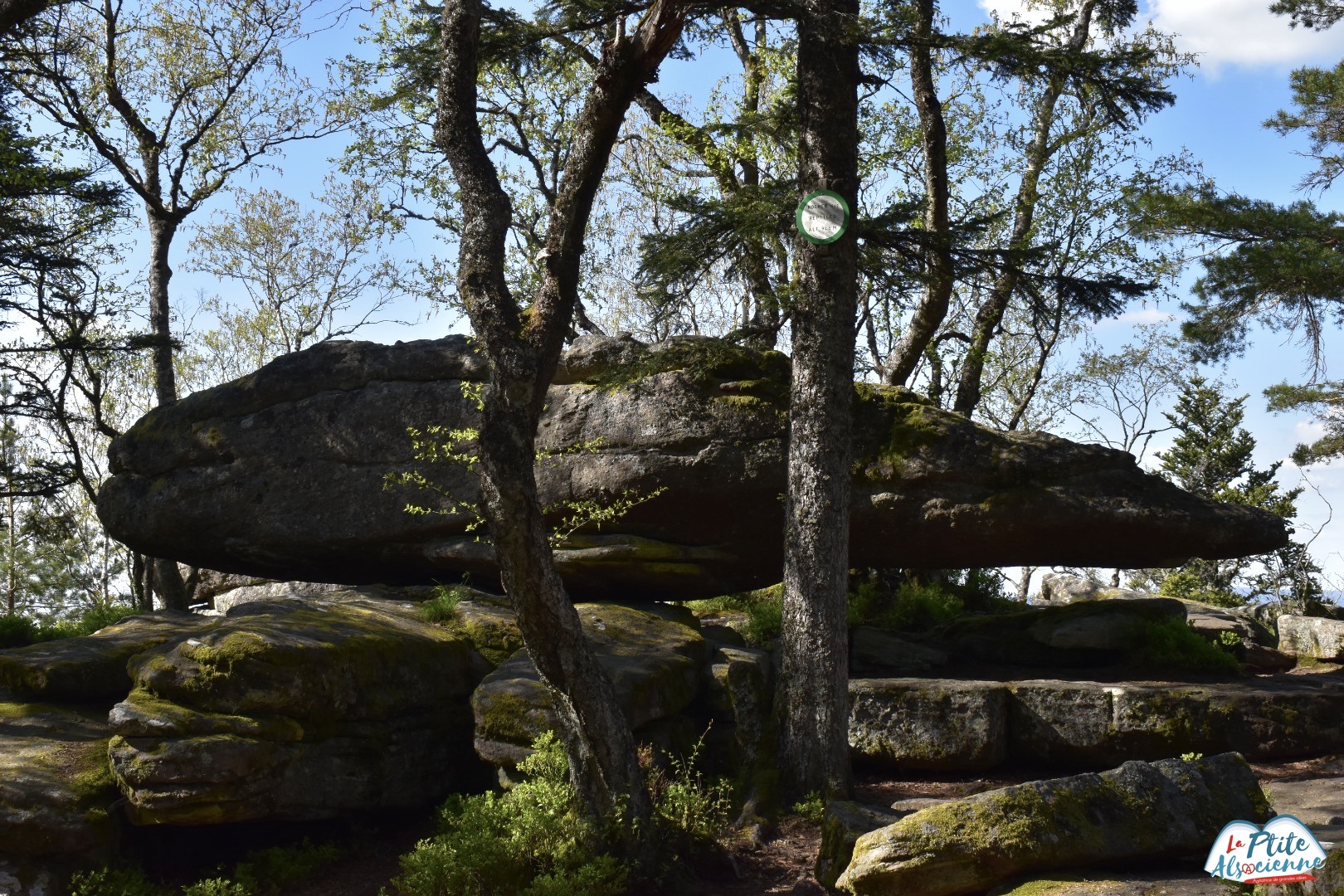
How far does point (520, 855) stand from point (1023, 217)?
14497 millimetres

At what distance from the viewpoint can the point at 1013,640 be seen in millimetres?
13695

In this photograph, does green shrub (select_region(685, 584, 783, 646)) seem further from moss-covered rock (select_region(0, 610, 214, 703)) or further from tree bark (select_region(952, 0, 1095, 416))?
moss-covered rock (select_region(0, 610, 214, 703))

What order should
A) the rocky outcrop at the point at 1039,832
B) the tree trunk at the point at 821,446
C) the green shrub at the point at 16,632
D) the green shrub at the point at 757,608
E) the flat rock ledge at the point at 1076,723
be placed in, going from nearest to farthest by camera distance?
the rocky outcrop at the point at 1039,832, the tree trunk at the point at 821,446, the flat rock ledge at the point at 1076,723, the green shrub at the point at 16,632, the green shrub at the point at 757,608

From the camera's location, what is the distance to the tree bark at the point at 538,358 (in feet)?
25.2

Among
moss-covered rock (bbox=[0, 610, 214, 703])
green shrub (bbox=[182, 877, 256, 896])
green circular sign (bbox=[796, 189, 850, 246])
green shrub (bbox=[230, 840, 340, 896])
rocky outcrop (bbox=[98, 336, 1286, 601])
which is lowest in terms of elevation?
green shrub (bbox=[230, 840, 340, 896])

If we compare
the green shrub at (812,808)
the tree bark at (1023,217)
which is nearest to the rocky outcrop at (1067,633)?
the tree bark at (1023,217)

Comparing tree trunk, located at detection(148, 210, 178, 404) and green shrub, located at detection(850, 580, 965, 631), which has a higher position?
tree trunk, located at detection(148, 210, 178, 404)

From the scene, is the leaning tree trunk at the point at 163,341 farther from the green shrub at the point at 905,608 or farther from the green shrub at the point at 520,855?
the green shrub at the point at 905,608

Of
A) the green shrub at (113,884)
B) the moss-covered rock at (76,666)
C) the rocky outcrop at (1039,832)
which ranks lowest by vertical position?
the green shrub at (113,884)

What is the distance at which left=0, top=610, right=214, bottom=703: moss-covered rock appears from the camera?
9.42m

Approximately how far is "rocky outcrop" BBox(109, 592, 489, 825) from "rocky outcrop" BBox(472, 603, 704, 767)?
831mm

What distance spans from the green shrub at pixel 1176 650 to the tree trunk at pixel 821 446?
5.22 m

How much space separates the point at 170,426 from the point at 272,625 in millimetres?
5697

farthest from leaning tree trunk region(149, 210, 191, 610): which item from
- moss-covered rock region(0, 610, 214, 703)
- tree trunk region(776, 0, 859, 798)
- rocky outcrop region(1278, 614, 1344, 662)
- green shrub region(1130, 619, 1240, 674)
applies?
rocky outcrop region(1278, 614, 1344, 662)
